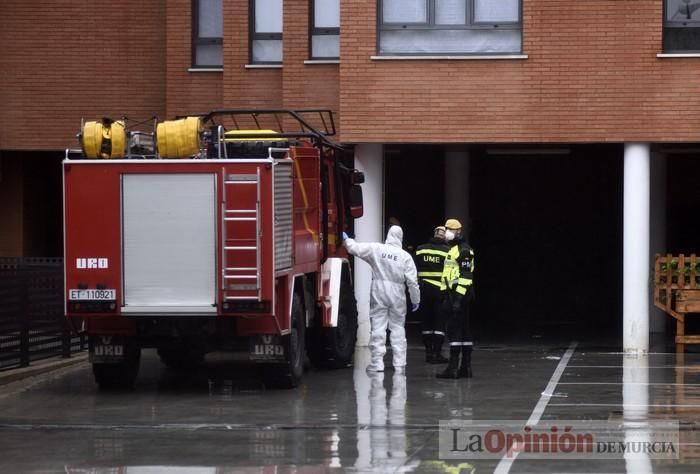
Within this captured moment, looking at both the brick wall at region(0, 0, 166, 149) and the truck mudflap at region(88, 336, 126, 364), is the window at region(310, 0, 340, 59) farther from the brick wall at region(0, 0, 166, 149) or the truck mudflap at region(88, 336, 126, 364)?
the truck mudflap at region(88, 336, 126, 364)

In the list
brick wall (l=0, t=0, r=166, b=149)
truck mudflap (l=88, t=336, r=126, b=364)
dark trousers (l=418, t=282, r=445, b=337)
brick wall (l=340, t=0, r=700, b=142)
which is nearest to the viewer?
truck mudflap (l=88, t=336, r=126, b=364)

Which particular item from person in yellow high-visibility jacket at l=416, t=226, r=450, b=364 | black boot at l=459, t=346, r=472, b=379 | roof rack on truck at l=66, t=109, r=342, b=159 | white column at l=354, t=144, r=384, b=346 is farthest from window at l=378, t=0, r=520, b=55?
black boot at l=459, t=346, r=472, b=379

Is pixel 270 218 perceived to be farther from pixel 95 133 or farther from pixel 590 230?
pixel 590 230

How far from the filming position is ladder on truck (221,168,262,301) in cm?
1506

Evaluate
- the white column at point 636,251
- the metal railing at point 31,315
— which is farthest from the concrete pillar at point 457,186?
the metal railing at point 31,315

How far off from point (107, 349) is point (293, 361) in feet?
6.73

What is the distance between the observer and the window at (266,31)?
2325 centimetres

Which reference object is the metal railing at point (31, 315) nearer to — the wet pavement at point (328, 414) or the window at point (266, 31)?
the wet pavement at point (328, 414)

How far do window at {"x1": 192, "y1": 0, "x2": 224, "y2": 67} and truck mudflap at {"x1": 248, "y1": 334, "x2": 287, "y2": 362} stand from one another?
9.43 metres

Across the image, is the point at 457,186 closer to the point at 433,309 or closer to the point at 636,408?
the point at 433,309

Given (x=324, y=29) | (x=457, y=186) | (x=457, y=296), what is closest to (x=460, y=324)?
(x=457, y=296)

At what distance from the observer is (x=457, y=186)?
87.1ft

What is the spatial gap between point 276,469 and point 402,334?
7306 millimetres

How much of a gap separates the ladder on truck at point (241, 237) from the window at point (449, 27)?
20.8 ft
